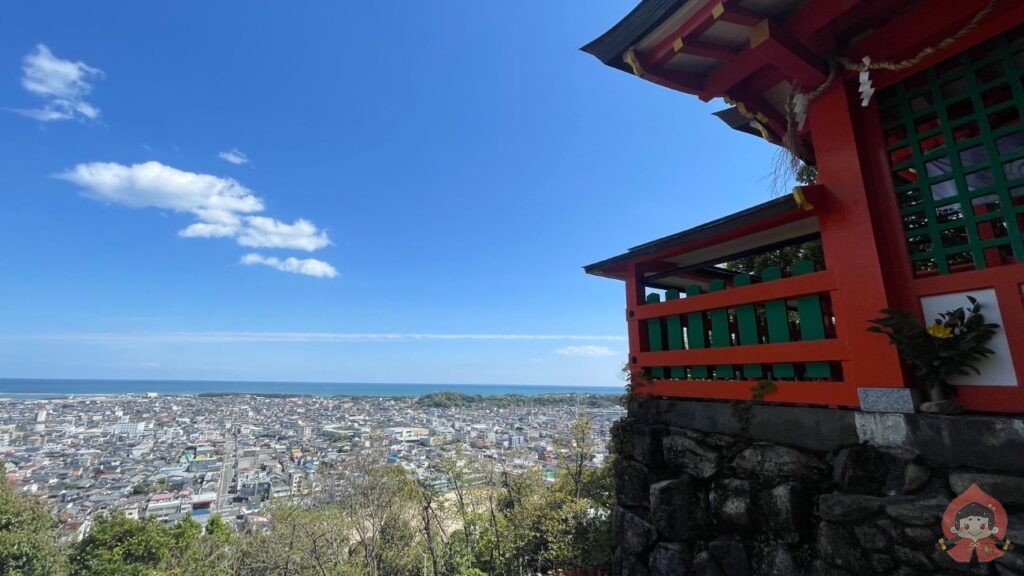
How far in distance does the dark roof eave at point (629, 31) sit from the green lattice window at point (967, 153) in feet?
4.26

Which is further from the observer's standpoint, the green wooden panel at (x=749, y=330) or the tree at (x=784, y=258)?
the tree at (x=784, y=258)

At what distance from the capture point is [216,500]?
2170cm

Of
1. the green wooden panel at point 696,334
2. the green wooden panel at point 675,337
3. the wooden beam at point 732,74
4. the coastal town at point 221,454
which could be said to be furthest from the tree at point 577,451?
the wooden beam at point 732,74

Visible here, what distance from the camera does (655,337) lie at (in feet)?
10.2

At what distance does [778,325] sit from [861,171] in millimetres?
924

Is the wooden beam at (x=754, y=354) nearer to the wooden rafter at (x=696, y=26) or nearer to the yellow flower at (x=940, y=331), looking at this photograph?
the yellow flower at (x=940, y=331)

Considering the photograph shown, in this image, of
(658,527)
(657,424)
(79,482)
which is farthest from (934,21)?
(79,482)

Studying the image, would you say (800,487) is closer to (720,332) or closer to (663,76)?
(720,332)

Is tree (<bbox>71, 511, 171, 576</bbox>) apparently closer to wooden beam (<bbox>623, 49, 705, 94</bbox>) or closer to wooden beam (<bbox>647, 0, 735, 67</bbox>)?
wooden beam (<bbox>623, 49, 705, 94</bbox>)

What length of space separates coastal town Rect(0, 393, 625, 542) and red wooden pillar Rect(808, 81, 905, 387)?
3.48 metres

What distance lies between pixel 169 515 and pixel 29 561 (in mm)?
10623

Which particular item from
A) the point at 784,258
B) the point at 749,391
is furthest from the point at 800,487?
the point at 784,258

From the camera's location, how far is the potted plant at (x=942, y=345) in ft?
5.35

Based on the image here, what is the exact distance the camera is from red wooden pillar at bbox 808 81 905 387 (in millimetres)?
1897
